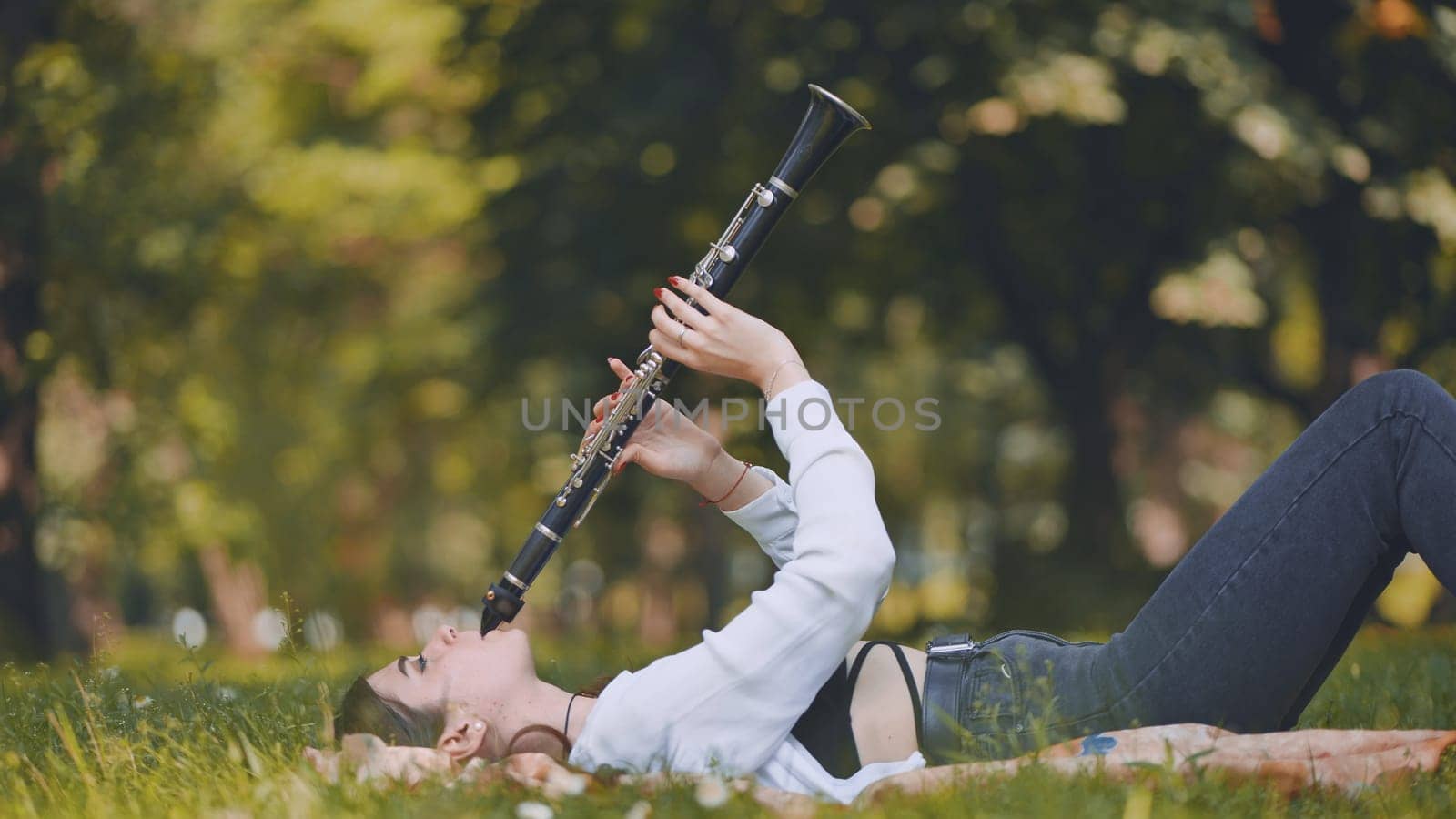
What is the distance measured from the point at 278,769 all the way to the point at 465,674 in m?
0.48

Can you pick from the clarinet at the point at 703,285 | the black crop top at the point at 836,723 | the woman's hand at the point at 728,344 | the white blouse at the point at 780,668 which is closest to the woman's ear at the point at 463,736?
the white blouse at the point at 780,668

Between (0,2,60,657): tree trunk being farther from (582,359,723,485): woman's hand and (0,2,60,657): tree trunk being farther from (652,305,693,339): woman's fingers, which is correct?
(652,305,693,339): woman's fingers

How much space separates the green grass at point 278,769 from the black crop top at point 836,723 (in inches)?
19.7

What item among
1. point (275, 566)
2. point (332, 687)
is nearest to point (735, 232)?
point (332, 687)

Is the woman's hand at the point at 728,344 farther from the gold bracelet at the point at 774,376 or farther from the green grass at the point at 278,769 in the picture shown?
the green grass at the point at 278,769

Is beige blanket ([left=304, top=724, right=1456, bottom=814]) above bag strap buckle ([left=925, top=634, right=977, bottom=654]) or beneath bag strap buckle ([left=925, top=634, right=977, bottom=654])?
beneath

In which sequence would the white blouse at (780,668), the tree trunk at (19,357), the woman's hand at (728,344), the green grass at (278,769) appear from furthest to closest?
the tree trunk at (19,357), the woman's hand at (728,344), the white blouse at (780,668), the green grass at (278,769)

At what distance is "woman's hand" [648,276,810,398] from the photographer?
10.8 feet

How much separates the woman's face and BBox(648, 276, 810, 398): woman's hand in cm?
82

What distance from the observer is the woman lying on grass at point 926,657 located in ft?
9.78

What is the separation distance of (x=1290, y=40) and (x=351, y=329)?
1110 cm

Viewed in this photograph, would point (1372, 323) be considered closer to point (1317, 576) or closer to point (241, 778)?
point (1317, 576)

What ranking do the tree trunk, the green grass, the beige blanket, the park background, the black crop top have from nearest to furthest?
the green grass, the beige blanket, the black crop top, the park background, the tree trunk

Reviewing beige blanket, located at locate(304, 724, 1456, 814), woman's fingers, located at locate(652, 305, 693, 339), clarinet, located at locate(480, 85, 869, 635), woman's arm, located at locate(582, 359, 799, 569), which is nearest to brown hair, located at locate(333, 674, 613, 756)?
beige blanket, located at locate(304, 724, 1456, 814)
